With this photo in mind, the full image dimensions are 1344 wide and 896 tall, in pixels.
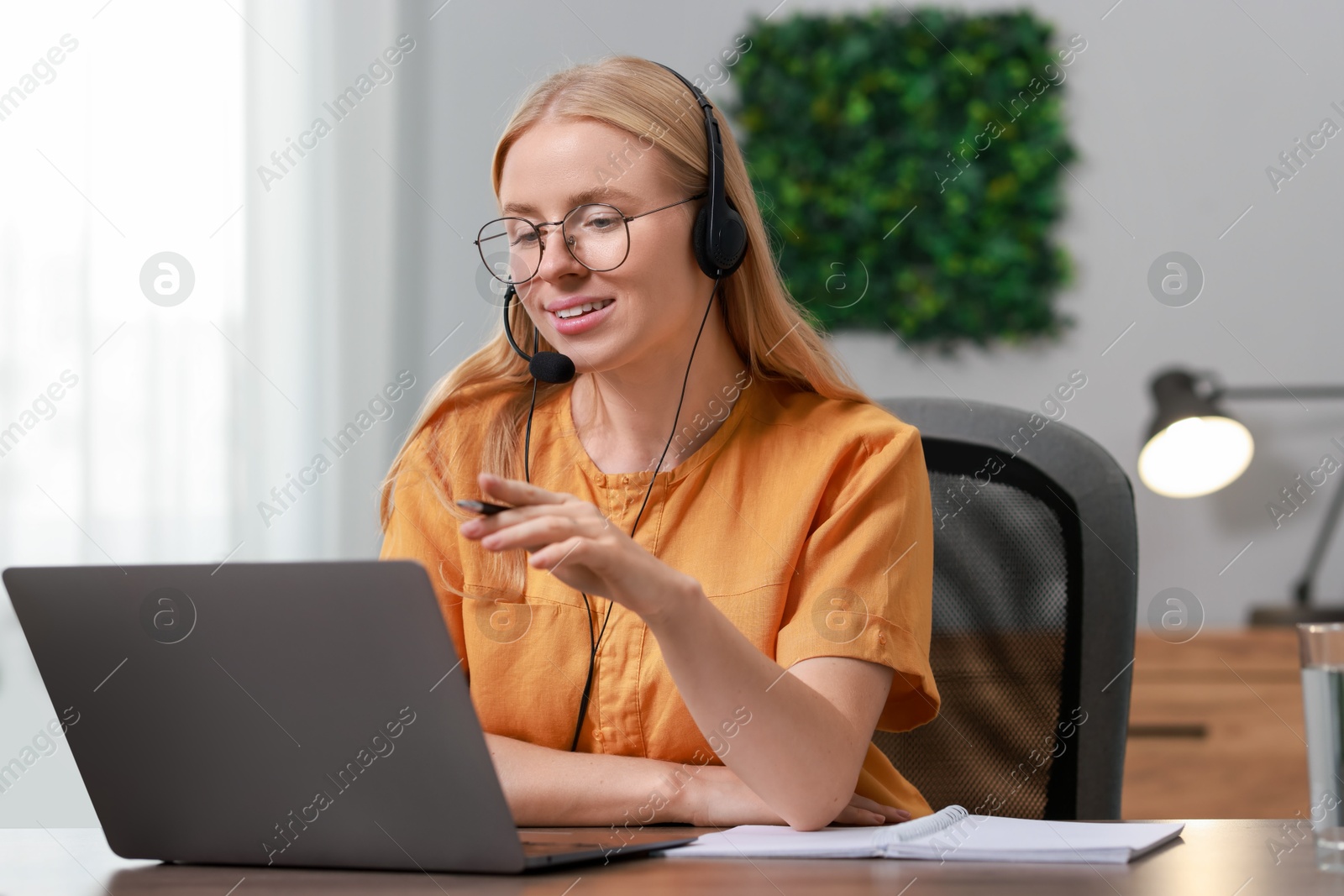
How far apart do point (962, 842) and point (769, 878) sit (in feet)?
0.45

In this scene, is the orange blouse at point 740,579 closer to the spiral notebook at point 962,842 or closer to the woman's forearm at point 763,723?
the woman's forearm at point 763,723

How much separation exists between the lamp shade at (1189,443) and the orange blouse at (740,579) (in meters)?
1.39

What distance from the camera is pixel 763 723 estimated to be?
0.90 metres

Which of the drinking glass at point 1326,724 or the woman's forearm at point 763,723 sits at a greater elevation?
the drinking glass at point 1326,724

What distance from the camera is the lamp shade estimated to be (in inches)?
92.7

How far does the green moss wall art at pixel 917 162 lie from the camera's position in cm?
279

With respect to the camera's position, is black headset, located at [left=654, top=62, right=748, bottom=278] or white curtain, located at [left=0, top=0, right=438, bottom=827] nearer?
black headset, located at [left=654, top=62, right=748, bottom=278]

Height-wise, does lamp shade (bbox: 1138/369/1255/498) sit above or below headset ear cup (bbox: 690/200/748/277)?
above

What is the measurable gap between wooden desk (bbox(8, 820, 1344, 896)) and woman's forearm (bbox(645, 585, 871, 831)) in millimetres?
162

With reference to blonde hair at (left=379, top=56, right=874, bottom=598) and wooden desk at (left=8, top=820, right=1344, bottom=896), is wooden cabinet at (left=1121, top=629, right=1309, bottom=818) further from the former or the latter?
wooden desk at (left=8, top=820, right=1344, bottom=896)

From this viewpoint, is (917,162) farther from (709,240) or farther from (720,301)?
(709,240)

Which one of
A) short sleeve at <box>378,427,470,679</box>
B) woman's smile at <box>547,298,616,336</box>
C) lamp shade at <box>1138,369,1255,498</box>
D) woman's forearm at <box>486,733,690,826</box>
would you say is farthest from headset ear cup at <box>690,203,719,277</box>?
lamp shade at <box>1138,369,1255,498</box>

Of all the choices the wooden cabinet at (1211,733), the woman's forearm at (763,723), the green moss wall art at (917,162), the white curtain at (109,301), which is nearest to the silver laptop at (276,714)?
the woman's forearm at (763,723)

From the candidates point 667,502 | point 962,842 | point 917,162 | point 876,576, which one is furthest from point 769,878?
point 917,162
